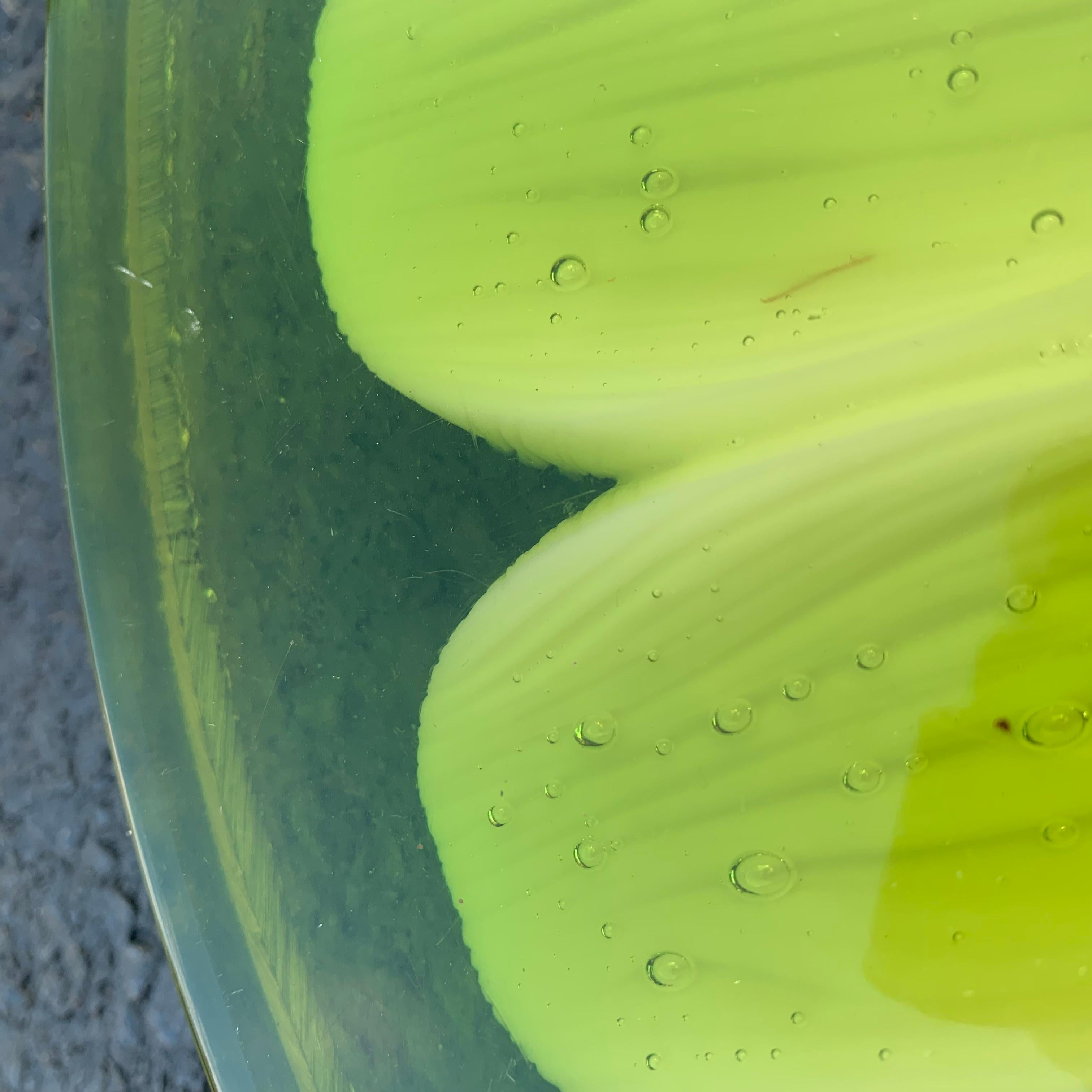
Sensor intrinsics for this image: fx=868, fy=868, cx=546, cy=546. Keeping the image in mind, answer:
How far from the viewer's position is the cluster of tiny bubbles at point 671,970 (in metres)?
0.27

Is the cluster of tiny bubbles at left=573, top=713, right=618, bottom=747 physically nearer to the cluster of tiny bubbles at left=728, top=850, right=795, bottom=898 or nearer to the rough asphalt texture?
the cluster of tiny bubbles at left=728, top=850, right=795, bottom=898

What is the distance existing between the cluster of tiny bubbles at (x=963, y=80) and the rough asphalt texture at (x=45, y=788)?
40cm

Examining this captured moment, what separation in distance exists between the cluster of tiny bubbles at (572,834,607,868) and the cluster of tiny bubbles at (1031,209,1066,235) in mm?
220

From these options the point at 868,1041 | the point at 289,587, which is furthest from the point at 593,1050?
the point at 289,587

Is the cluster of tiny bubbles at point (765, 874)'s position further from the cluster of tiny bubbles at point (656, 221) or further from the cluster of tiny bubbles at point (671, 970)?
the cluster of tiny bubbles at point (656, 221)

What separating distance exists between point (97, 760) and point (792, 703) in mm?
334

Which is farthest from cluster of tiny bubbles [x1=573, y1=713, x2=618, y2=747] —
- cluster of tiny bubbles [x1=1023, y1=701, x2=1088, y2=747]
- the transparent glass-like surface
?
cluster of tiny bubbles [x1=1023, y1=701, x2=1088, y2=747]

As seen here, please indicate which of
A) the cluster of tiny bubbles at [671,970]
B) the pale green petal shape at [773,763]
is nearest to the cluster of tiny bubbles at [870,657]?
the pale green petal shape at [773,763]

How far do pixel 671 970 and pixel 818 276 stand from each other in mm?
216

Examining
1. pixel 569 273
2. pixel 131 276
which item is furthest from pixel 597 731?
pixel 131 276

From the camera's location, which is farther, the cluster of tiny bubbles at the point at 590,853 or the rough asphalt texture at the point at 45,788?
the rough asphalt texture at the point at 45,788

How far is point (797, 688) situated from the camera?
257 millimetres

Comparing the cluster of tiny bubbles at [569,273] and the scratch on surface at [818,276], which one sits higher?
the cluster of tiny bubbles at [569,273]

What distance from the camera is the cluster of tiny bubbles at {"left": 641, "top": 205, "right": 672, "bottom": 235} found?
265 millimetres
